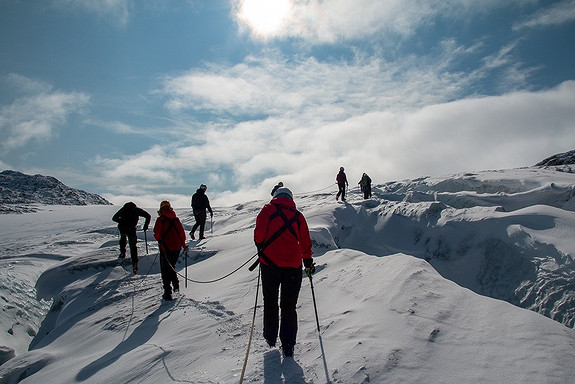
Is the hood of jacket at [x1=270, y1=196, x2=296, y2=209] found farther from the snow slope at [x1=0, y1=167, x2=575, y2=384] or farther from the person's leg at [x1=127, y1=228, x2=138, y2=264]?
the person's leg at [x1=127, y1=228, x2=138, y2=264]

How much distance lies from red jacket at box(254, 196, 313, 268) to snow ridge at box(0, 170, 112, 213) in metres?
162

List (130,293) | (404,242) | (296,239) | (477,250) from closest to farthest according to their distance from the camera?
(296,239)
(130,293)
(477,250)
(404,242)

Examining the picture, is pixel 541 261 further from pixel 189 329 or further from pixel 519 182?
pixel 519 182

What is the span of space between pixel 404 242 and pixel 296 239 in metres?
10.5

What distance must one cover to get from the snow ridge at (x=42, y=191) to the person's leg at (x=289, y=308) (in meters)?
162

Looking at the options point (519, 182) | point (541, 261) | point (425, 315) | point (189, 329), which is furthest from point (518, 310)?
point (519, 182)

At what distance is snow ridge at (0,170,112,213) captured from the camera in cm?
15250

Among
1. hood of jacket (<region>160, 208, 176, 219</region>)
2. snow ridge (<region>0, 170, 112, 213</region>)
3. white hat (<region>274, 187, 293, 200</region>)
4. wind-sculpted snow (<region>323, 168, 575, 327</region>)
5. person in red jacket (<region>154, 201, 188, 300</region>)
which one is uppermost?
snow ridge (<region>0, 170, 112, 213</region>)

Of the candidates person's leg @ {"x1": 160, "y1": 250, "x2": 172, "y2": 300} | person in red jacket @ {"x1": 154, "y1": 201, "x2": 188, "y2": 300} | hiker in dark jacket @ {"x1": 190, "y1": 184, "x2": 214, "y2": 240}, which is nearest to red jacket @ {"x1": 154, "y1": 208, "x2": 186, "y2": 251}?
person in red jacket @ {"x1": 154, "y1": 201, "x2": 188, "y2": 300}

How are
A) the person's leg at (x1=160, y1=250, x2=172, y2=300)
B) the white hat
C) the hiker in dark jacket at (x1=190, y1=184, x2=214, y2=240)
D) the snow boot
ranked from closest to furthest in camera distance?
1. the snow boot
2. the white hat
3. the person's leg at (x1=160, y1=250, x2=172, y2=300)
4. the hiker in dark jacket at (x1=190, y1=184, x2=214, y2=240)

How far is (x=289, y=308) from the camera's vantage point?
4.16 metres

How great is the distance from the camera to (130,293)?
8.20 m

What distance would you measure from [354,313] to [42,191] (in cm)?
19110

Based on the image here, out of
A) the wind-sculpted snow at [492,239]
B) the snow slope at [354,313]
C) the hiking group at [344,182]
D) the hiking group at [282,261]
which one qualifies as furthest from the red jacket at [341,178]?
the hiking group at [282,261]
